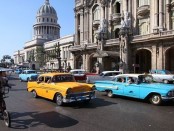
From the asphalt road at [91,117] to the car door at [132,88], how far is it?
3.70ft

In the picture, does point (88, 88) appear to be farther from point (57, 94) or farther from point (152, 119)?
point (152, 119)

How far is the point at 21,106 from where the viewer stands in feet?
36.5

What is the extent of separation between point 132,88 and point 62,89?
12.3 ft

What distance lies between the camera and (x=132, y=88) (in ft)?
40.3

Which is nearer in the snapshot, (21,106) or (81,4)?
(21,106)

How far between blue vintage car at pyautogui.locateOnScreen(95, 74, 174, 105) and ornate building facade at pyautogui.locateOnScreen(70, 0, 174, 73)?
1725 centimetres

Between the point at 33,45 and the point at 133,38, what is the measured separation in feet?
286

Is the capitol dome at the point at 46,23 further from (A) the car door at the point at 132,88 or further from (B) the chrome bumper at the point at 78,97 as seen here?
(B) the chrome bumper at the point at 78,97

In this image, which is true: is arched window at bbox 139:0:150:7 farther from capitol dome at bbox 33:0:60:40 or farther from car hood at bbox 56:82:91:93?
capitol dome at bbox 33:0:60:40

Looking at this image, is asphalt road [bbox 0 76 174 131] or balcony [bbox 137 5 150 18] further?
balcony [bbox 137 5 150 18]

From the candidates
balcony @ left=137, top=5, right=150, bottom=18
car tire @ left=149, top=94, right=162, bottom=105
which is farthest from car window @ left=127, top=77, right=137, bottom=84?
balcony @ left=137, top=5, right=150, bottom=18

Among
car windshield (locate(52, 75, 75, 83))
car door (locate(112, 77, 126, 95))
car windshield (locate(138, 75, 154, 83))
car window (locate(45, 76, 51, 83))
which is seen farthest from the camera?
car door (locate(112, 77, 126, 95))

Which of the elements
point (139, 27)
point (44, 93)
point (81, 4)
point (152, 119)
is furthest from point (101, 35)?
point (152, 119)

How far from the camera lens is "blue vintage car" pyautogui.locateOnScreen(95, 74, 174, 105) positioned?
1094 cm
